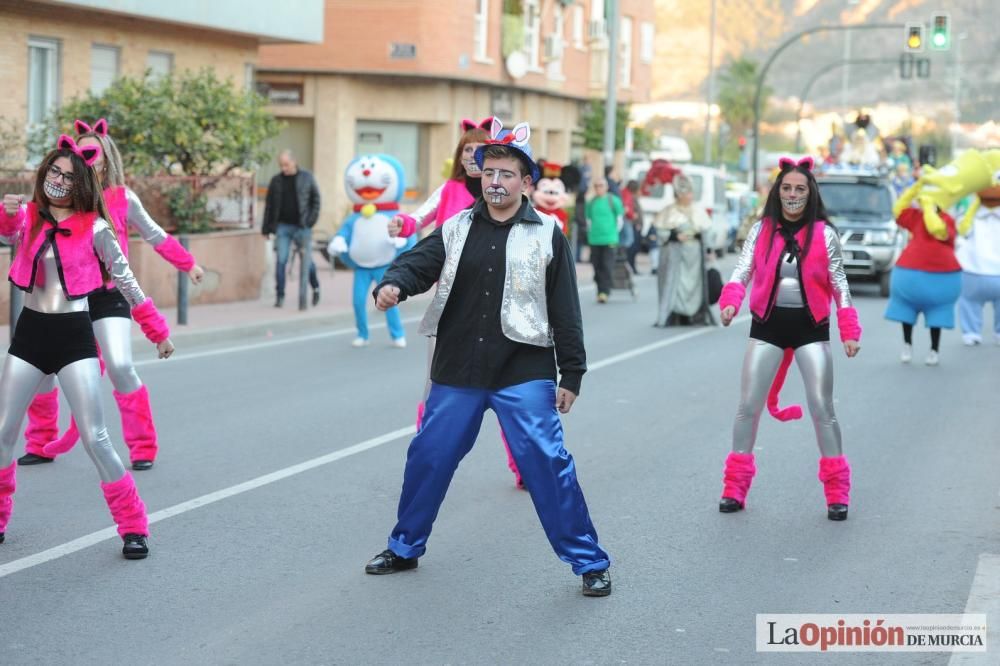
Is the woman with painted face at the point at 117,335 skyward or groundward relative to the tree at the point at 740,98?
groundward

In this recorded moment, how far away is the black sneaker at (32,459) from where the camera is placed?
909cm

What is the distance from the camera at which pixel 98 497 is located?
820 centimetres

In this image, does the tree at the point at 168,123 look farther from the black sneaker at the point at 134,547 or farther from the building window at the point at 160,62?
the black sneaker at the point at 134,547

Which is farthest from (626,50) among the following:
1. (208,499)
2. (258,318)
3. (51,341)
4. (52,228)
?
(51,341)

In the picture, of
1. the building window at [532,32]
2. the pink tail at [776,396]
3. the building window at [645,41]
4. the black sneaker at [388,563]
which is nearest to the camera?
the black sneaker at [388,563]

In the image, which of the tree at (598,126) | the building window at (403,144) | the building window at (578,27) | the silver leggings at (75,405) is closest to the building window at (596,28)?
the building window at (578,27)

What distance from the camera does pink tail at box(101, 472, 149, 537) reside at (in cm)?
686

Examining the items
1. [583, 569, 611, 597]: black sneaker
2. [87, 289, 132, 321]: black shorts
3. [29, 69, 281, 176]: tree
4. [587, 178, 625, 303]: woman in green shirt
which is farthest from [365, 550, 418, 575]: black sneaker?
[587, 178, 625, 303]: woman in green shirt

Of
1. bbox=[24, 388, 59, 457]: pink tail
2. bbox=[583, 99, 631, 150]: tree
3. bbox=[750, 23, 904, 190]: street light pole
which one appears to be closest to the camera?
bbox=[24, 388, 59, 457]: pink tail

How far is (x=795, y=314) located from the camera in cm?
814

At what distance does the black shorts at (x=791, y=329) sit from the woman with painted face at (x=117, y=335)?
2927 millimetres

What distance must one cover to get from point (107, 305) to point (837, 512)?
390cm

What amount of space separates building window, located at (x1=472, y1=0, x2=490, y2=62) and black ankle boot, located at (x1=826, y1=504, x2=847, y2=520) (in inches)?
1195

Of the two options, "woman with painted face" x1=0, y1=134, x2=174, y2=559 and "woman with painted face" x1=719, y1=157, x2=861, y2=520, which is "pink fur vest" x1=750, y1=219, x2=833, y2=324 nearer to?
"woman with painted face" x1=719, y1=157, x2=861, y2=520
